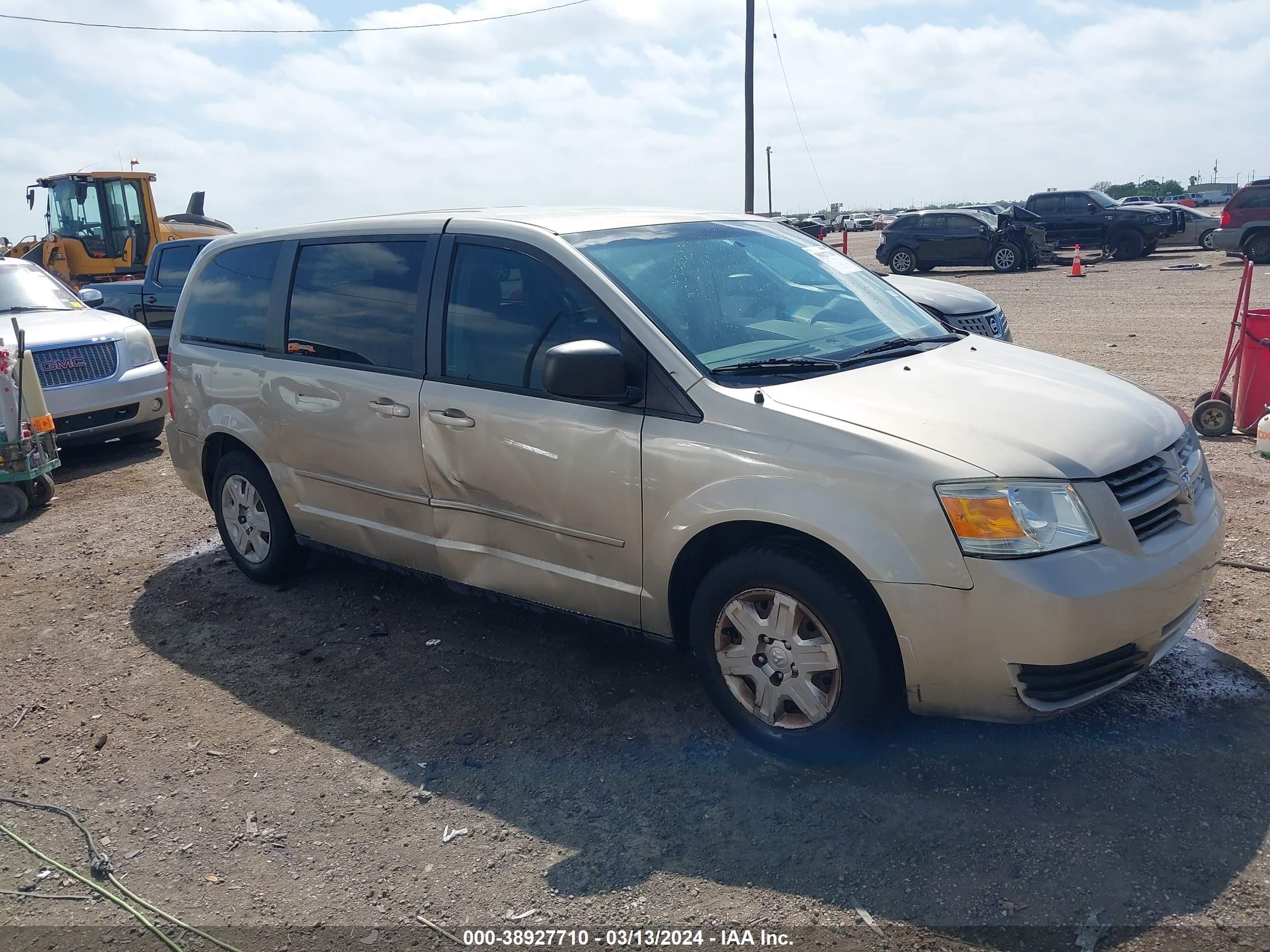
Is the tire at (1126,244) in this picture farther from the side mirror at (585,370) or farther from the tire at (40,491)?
the side mirror at (585,370)

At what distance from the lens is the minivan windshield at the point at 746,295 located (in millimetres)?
3939

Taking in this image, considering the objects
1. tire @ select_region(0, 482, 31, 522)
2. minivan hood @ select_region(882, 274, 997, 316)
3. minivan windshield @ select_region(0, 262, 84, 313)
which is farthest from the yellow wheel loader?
minivan hood @ select_region(882, 274, 997, 316)

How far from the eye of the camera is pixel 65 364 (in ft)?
28.3

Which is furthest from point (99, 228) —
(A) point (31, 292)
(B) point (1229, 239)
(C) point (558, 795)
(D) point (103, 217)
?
(B) point (1229, 239)

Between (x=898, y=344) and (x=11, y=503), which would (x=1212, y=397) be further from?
(x=11, y=503)

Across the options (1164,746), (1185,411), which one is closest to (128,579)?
(1164,746)

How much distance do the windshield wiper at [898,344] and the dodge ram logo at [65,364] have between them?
23.5ft

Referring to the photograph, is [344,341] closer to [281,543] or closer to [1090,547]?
[281,543]

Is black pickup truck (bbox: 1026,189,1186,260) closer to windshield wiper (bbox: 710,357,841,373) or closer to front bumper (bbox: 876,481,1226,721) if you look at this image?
windshield wiper (bbox: 710,357,841,373)

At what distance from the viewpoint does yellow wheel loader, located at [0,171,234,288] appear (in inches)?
782

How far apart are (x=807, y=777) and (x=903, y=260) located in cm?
2401

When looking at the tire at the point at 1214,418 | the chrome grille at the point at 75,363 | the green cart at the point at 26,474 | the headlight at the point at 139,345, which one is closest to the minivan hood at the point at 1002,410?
the tire at the point at 1214,418

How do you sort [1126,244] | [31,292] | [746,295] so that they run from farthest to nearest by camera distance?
1. [1126,244]
2. [31,292]
3. [746,295]

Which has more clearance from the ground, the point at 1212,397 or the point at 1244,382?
the point at 1244,382
